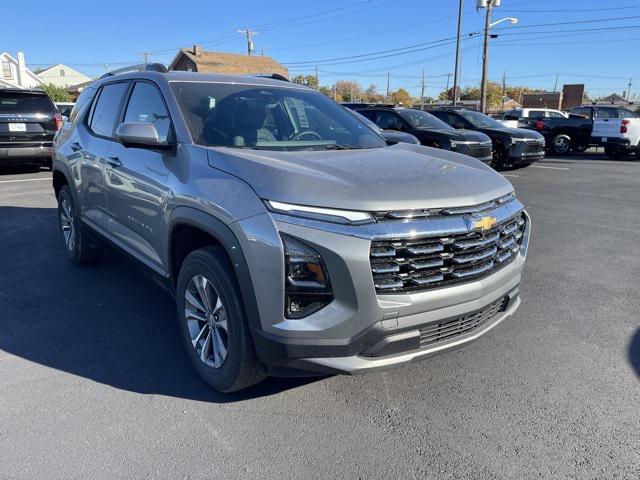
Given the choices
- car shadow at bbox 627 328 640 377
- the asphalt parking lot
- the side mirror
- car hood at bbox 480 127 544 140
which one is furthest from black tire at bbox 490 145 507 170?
the side mirror

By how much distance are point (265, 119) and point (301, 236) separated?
1581 millimetres

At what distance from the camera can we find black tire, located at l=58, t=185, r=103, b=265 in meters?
4.95

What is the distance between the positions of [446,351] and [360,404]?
0.62m

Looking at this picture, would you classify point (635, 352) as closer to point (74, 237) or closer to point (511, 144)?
point (74, 237)

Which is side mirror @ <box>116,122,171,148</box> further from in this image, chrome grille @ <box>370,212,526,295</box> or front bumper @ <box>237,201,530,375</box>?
chrome grille @ <box>370,212,526,295</box>

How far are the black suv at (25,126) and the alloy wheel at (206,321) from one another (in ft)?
32.2

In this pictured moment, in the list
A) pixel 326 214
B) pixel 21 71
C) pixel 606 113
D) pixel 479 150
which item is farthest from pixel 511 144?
pixel 21 71

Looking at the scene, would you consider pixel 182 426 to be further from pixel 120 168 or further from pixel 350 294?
pixel 120 168

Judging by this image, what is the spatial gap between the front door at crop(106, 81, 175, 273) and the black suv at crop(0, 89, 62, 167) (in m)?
8.36

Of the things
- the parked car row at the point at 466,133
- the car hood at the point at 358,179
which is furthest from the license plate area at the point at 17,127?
the car hood at the point at 358,179

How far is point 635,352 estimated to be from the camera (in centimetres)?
350

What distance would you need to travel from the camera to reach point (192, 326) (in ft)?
10.2

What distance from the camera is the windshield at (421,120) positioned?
39.2ft

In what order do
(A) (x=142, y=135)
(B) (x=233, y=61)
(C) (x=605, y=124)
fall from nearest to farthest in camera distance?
1. (A) (x=142, y=135)
2. (C) (x=605, y=124)
3. (B) (x=233, y=61)
